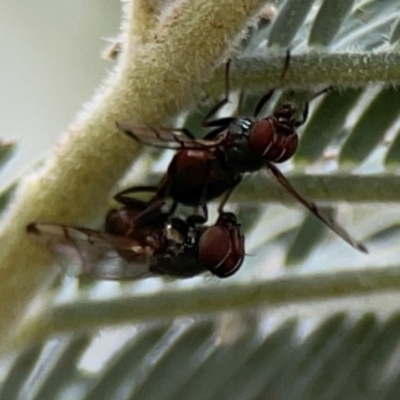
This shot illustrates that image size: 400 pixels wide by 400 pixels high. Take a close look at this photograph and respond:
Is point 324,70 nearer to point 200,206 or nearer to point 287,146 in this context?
point 287,146

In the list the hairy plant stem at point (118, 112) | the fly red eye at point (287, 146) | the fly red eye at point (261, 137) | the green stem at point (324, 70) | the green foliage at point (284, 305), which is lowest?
the green foliage at point (284, 305)

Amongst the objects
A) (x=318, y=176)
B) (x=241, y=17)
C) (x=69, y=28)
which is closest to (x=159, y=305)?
(x=318, y=176)

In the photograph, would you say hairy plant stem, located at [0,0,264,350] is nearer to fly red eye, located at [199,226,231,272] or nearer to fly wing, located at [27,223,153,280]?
fly wing, located at [27,223,153,280]

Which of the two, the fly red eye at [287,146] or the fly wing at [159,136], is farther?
the fly red eye at [287,146]

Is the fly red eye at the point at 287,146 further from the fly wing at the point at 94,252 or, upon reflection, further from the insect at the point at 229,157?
the fly wing at the point at 94,252

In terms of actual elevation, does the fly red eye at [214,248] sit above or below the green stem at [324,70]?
below

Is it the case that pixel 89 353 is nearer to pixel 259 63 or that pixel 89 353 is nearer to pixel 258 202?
pixel 258 202

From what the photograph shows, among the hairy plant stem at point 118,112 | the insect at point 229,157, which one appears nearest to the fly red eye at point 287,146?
the insect at point 229,157
